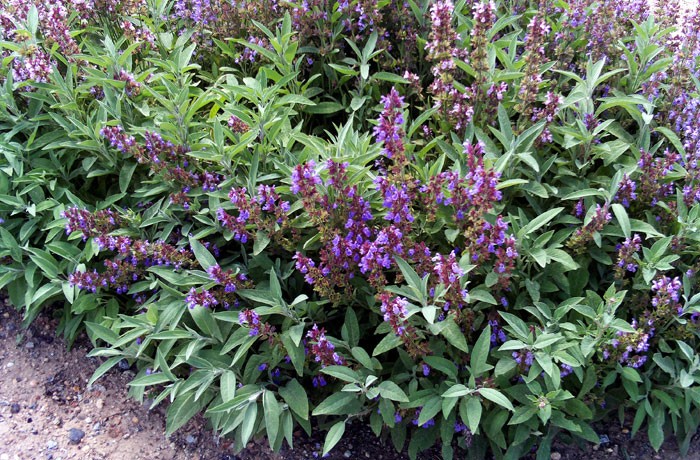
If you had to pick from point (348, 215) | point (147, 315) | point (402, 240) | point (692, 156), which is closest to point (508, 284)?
point (402, 240)

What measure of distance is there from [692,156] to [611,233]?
592 millimetres

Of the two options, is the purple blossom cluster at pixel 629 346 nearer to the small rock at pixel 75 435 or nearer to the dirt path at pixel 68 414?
the dirt path at pixel 68 414

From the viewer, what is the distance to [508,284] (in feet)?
9.50

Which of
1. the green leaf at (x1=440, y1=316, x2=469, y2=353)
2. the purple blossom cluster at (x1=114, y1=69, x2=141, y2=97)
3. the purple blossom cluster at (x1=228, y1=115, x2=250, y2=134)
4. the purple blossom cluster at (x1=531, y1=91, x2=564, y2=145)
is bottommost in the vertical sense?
the green leaf at (x1=440, y1=316, x2=469, y2=353)

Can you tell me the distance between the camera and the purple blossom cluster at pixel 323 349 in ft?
9.11

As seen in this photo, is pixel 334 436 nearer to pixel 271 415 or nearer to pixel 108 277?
pixel 271 415

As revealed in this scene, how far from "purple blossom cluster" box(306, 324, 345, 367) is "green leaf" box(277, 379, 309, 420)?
0.25 meters

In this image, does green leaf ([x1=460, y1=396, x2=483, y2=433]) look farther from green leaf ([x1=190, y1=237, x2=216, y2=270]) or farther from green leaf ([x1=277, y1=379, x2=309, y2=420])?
green leaf ([x1=190, y1=237, x2=216, y2=270])

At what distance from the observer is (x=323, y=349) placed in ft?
9.20

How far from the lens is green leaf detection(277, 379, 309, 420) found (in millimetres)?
2965

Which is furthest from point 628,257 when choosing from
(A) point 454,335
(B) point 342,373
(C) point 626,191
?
(B) point 342,373

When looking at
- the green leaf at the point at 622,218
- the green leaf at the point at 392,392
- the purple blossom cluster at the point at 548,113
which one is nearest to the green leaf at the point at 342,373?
the green leaf at the point at 392,392

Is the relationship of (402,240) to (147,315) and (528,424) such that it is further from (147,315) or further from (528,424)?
(147,315)

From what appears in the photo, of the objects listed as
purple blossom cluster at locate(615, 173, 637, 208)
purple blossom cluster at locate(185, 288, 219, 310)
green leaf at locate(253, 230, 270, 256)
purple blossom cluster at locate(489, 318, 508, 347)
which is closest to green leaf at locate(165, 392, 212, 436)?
purple blossom cluster at locate(185, 288, 219, 310)
